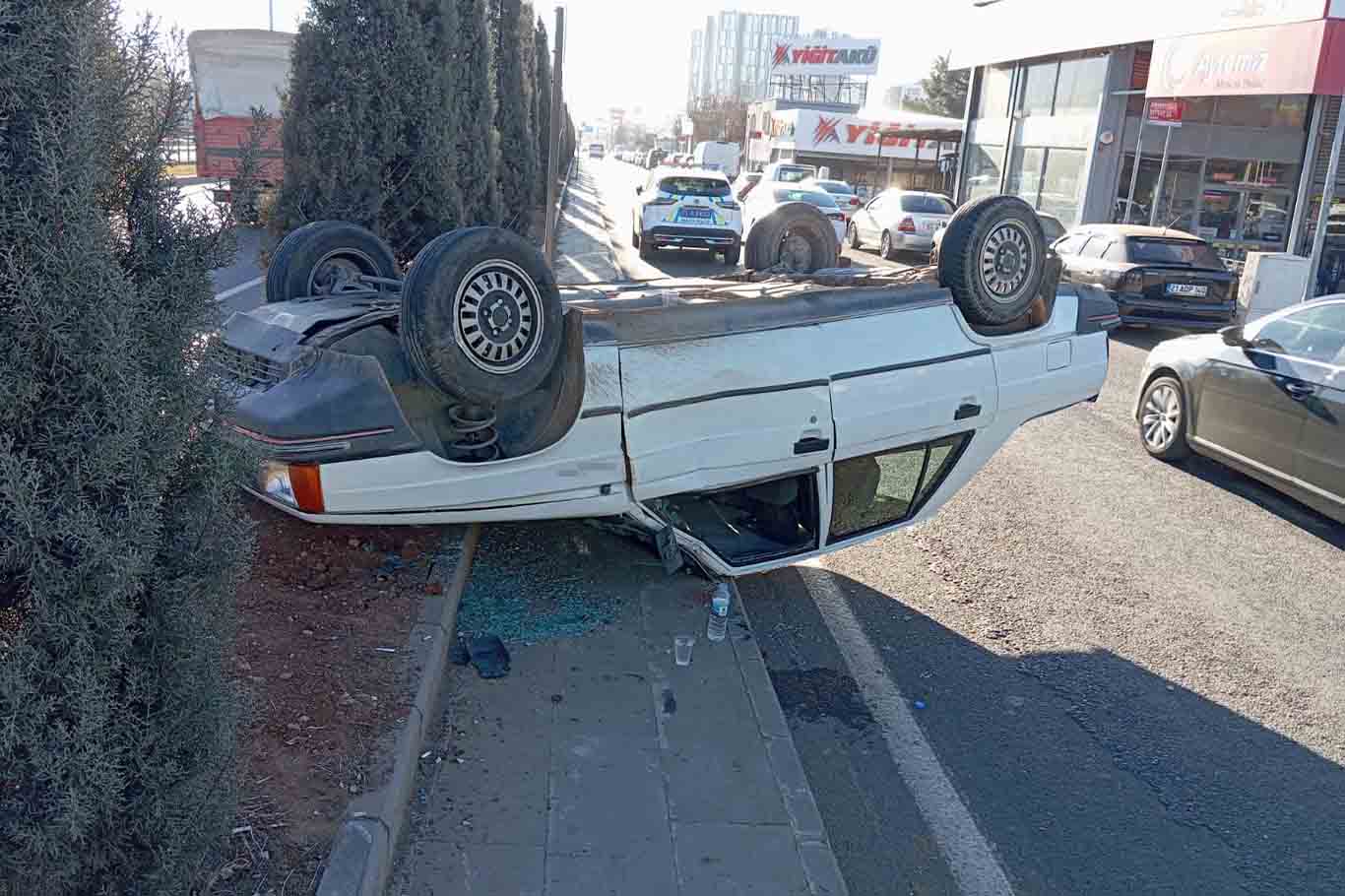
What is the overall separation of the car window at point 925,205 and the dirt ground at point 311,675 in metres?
21.1

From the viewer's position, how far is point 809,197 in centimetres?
2633

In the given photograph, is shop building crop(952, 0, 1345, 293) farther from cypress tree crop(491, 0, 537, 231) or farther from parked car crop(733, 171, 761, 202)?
cypress tree crop(491, 0, 537, 231)

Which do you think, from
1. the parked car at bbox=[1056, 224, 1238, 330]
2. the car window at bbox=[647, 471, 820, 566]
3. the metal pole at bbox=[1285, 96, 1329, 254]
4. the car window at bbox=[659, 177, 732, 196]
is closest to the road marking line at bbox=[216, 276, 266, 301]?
the car window at bbox=[659, 177, 732, 196]

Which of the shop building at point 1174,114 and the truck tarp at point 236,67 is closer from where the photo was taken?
the shop building at point 1174,114

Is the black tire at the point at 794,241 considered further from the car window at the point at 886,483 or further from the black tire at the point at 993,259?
the car window at the point at 886,483

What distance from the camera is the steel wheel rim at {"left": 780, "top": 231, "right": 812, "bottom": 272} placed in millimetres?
7535

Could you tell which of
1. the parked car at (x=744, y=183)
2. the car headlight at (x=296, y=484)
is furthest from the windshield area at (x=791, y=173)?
the car headlight at (x=296, y=484)

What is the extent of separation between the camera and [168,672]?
99.4 inches

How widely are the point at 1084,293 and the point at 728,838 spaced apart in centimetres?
404

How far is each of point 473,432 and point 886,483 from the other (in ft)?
7.55

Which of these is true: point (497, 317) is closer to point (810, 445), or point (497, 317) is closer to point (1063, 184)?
point (810, 445)

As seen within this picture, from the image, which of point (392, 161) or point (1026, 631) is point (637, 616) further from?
point (392, 161)

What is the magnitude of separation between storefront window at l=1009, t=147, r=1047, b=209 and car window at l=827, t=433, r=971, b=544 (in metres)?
27.9

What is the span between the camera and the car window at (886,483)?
554 centimetres
